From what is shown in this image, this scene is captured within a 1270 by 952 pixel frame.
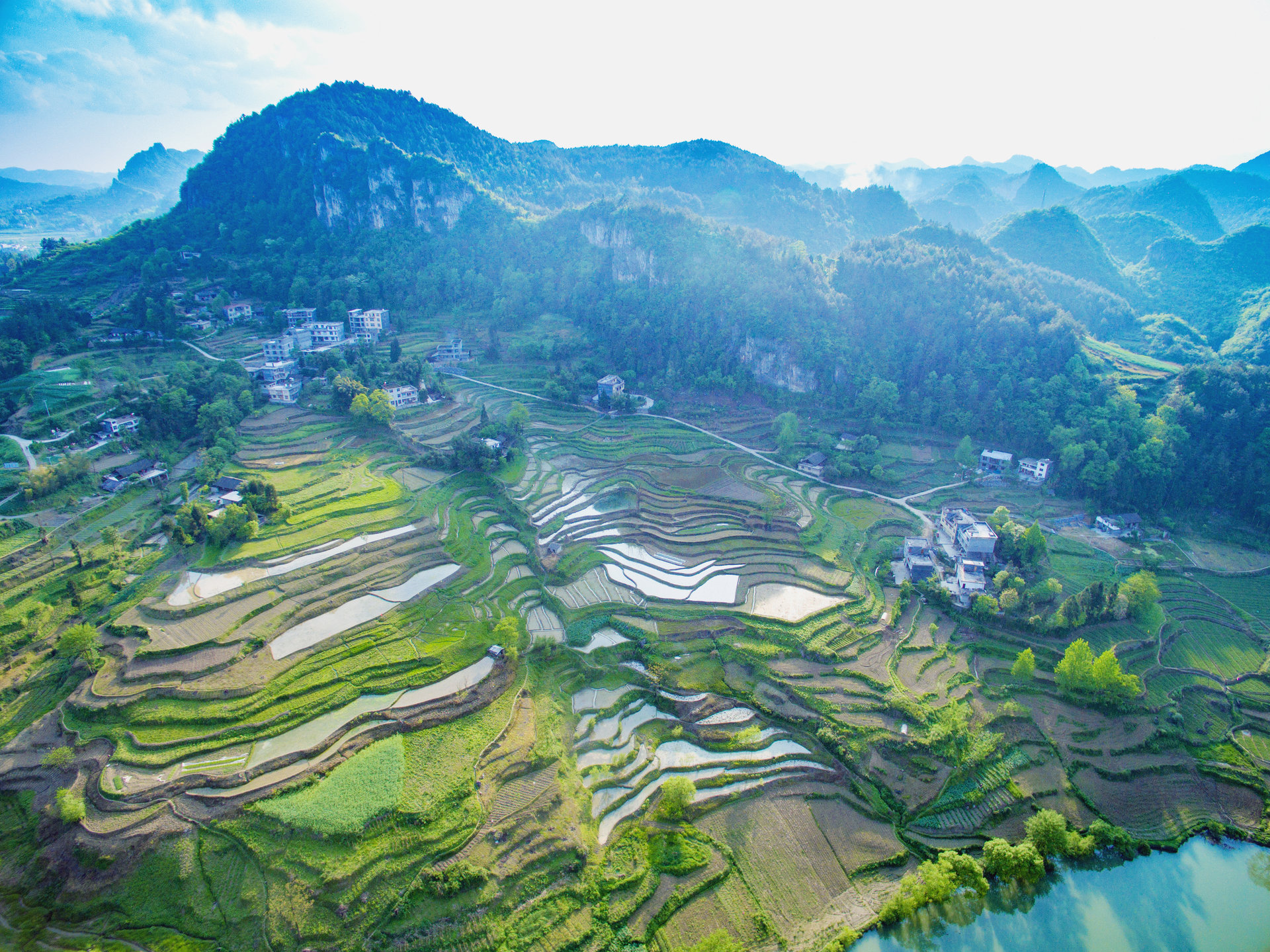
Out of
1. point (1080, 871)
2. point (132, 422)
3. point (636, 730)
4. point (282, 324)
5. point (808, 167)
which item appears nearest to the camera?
→ point (1080, 871)

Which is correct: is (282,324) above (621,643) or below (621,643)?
above

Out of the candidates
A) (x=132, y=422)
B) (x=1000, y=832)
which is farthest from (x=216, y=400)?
(x=1000, y=832)

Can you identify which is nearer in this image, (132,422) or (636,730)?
(636,730)

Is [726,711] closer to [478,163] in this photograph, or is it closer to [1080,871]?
[1080,871]

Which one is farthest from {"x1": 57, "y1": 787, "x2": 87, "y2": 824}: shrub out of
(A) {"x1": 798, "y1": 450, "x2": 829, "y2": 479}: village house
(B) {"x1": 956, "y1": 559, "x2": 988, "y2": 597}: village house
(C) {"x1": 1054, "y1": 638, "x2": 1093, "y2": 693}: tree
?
Answer: (A) {"x1": 798, "y1": 450, "x2": 829, "y2": 479}: village house

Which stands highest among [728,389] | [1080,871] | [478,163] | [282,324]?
[478,163]

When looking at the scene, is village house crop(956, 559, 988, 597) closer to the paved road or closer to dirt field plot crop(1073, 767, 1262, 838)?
the paved road

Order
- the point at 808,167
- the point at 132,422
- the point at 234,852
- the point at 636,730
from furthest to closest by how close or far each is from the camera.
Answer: the point at 808,167, the point at 132,422, the point at 636,730, the point at 234,852
